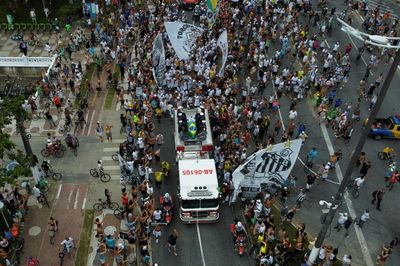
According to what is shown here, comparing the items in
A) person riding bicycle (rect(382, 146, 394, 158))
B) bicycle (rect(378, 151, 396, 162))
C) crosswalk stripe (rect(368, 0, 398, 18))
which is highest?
crosswalk stripe (rect(368, 0, 398, 18))

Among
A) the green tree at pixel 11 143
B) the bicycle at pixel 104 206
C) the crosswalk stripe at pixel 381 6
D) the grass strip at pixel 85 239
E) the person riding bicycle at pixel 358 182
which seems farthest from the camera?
the crosswalk stripe at pixel 381 6

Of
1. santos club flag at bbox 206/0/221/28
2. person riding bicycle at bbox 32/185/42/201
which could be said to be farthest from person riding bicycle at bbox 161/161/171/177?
santos club flag at bbox 206/0/221/28

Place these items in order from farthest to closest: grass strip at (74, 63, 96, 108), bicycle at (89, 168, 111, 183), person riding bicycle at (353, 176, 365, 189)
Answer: grass strip at (74, 63, 96, 108) → bicycle at (89, 168, 111, 183) → person riding bicycle at (353, 176, 365, 189)

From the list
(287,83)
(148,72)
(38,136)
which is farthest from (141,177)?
(287,83)

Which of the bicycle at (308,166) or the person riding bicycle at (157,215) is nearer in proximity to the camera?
the person riding bicycle at (157,215)

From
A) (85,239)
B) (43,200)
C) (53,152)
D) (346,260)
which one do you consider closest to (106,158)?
(53,152)

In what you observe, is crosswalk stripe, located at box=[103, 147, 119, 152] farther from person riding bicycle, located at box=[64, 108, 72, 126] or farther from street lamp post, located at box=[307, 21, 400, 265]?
street lamp post, located at box=[307, 21, 400, 265]

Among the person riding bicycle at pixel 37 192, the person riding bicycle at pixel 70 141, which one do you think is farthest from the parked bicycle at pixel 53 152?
the person riding bicycle at pixel 37 192

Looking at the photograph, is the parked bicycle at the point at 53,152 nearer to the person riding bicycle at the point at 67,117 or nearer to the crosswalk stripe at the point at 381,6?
the person riding bicycle at the point at 67,117
